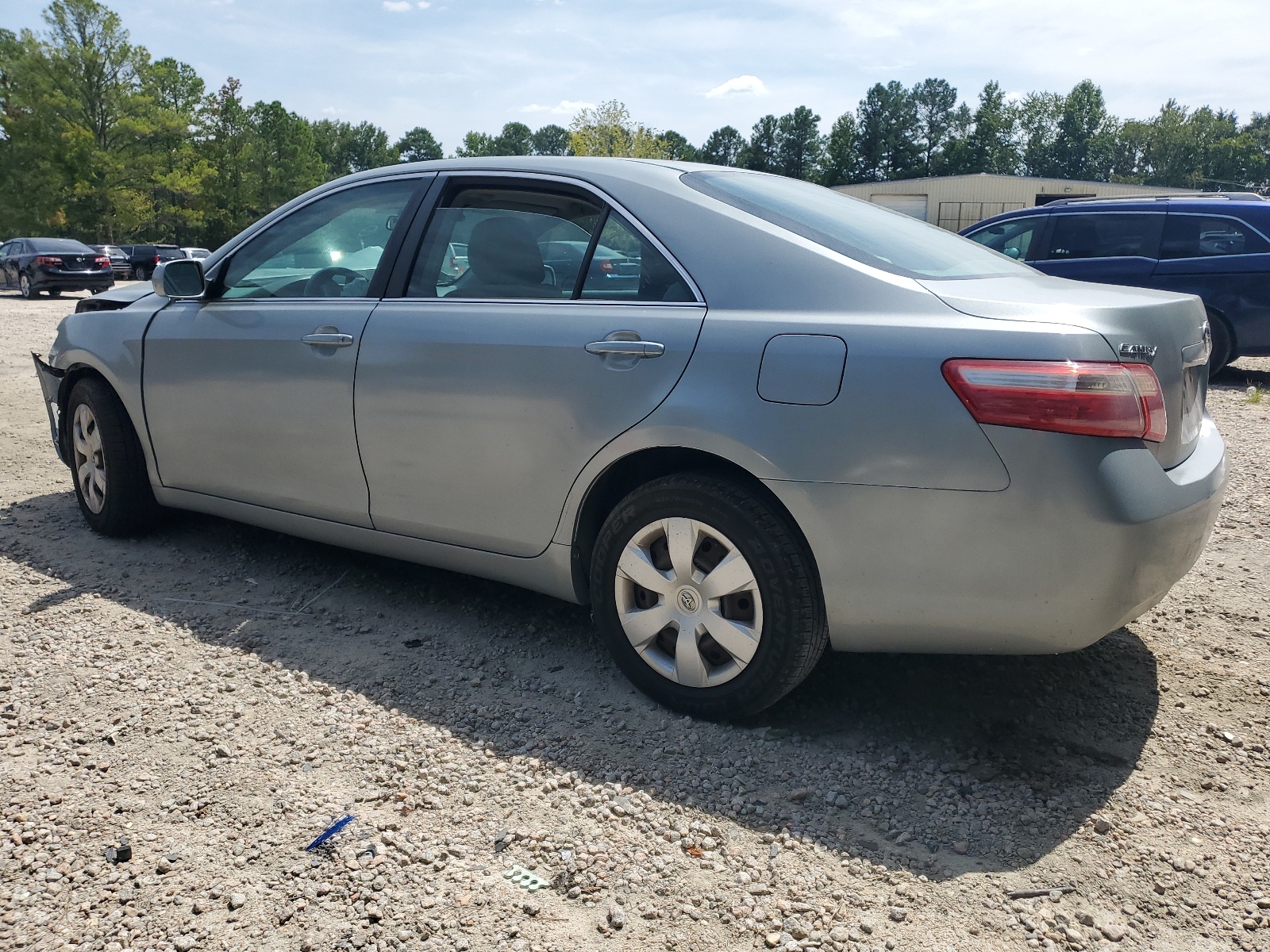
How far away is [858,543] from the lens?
2561 mm

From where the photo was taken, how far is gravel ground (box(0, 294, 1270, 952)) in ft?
7.00

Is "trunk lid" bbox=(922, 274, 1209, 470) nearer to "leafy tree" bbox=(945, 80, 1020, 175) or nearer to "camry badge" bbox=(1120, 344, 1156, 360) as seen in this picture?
"camry badge" bbox=(1120, 344, 1156, 360)

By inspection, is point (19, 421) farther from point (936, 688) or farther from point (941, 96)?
point (941, 96)

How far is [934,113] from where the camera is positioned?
381 ft

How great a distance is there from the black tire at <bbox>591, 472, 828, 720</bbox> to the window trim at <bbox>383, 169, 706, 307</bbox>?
560mm

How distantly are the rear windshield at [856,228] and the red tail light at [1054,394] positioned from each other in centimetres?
48

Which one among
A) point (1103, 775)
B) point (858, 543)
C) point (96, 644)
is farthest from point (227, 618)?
point (1103, 775)

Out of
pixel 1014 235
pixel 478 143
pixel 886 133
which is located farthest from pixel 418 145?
pixel 1014 235

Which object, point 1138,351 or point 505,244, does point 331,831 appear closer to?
point 505,244

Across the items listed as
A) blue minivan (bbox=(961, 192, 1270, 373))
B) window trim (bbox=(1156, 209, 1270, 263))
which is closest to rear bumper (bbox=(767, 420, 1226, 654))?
blue minivan (bbox=(961, 192, 1270, 373))

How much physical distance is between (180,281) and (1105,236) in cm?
884

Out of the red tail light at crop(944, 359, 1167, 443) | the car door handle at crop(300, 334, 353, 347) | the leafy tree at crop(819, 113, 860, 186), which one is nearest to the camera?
the red tail light at crop(944, 359, 1167, 443)

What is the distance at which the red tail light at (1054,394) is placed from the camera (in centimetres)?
234

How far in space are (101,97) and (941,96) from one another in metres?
95.3
